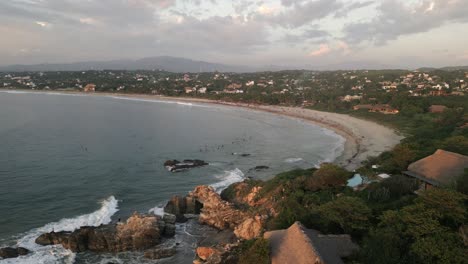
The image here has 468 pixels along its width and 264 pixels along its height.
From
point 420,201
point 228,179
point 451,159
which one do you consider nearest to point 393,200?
A: point 420,201

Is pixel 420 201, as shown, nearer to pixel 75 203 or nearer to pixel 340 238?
pixel 340 238

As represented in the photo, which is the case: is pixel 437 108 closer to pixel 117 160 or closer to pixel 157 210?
pixel 117 160

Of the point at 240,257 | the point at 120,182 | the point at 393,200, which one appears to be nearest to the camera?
the point at 240,257

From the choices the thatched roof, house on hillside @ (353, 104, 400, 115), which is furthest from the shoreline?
the thatched roof

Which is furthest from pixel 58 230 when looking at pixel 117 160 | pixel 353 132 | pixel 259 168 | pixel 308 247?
pixel 353 132

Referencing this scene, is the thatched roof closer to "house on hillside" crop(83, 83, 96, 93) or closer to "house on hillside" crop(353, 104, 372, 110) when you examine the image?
"house on hillside" crop(353, 104, 372, 110)

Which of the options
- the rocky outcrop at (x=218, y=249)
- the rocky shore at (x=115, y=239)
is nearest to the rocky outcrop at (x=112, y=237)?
the rocky shore at (x=115, y=239)

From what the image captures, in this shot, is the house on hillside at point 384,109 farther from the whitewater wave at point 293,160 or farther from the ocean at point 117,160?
the whitewater wave at point 293,160
